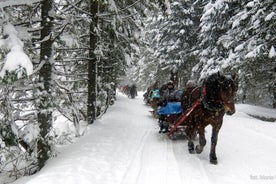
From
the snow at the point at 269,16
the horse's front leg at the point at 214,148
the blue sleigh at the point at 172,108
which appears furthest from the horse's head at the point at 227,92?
the snow at the point at 269,16

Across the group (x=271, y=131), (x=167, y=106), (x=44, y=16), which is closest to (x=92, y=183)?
(x=44, y=16)

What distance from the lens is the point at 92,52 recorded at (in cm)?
1245

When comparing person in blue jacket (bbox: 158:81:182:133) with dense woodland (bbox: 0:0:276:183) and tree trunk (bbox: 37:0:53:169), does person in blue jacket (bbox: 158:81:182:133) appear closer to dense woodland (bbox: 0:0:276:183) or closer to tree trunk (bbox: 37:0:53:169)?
dense woodland (bbox: 0:0:276:183)

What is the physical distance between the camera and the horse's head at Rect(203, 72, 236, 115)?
7727mm

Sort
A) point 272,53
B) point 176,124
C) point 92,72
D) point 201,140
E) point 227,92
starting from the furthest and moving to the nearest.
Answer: point 272,53, point 92,72, point 176,124, point 201,140, point 227,92

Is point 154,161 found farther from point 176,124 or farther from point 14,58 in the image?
point 14,58

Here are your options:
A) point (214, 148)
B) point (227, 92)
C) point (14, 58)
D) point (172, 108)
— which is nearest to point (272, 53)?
point (172, 108)

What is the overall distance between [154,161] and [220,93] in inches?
91.6

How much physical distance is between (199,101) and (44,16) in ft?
14.9

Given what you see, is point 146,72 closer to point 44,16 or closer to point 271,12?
point 271,12

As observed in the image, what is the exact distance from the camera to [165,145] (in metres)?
10.3

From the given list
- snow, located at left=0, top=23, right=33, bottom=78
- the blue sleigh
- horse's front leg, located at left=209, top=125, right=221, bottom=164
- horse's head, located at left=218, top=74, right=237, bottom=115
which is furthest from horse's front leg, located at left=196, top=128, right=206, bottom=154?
snow, located at left=0, top=23, right=33, bottom=78

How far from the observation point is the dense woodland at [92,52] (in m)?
8.03

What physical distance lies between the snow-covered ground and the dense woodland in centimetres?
108
